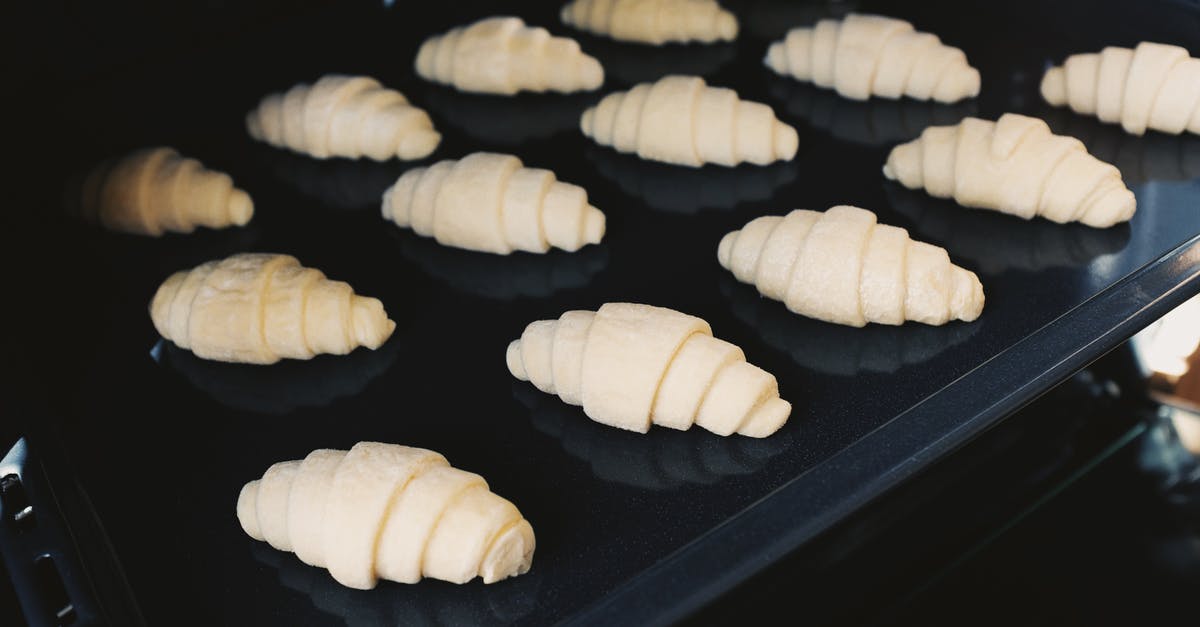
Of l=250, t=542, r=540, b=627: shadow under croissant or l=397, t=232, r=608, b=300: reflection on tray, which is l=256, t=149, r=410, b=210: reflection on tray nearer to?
l=397, t=232, r=608, b=300: reflection on tray

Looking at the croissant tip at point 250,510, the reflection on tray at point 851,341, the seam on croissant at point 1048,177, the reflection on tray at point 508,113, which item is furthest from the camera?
the reflection on tray at point 508,113

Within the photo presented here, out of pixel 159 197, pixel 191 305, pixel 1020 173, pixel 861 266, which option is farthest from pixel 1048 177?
pixel 159 197

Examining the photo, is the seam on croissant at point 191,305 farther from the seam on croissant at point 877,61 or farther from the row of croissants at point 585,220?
the seam on croissant at point 877,61

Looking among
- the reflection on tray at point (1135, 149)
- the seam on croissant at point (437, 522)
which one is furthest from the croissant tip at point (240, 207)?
the reflection on tray at point (1135, 149)

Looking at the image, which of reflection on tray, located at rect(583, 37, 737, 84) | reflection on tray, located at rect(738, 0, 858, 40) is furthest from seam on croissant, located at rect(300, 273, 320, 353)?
reflection on tray, located at rect(738, 0, 858, 40)

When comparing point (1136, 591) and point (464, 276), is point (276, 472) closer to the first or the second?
point (464, 276)

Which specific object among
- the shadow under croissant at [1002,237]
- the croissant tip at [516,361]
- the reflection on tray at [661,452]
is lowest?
the reflection on tray at [661,452]
